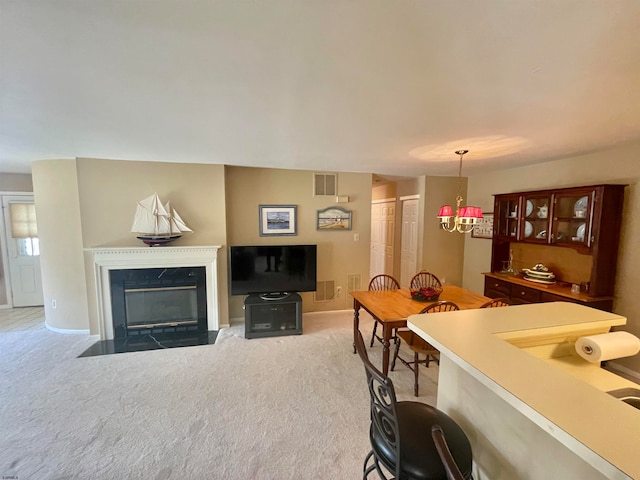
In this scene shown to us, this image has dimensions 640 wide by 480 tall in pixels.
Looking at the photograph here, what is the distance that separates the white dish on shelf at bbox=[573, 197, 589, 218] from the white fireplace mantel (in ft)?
14.6

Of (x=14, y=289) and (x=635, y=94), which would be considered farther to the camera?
(x=14, y=289)

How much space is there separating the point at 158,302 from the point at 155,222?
45.7 inches

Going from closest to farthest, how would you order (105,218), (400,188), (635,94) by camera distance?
(635,94) → (105,218) → (400,188)

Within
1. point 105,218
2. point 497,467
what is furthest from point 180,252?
point 497,467

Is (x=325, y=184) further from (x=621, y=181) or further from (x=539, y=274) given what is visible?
(x=621, y=181)

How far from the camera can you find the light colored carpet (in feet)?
6.10

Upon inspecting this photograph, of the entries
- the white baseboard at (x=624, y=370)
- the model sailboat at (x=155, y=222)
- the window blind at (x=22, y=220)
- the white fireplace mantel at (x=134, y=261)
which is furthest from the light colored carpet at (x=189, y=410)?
the window blind at (x=22, y=220)

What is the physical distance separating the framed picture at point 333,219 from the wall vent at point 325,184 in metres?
0.28

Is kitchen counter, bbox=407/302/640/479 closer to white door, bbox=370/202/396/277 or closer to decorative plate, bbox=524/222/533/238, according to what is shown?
decorative plate, bbox=524/222/533/238

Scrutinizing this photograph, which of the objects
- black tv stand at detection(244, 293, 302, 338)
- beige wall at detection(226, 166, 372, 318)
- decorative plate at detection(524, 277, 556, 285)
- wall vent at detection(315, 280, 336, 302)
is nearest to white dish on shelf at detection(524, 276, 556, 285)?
decorative plate at detection(524, 277, 556, 285)

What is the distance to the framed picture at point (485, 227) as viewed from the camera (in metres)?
4.48

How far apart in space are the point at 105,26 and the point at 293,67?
78 cm

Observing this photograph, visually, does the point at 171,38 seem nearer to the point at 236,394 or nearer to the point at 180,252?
the point at 236,394

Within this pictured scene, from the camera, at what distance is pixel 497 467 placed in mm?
1169
